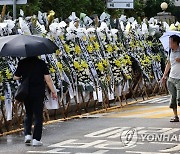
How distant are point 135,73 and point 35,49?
783 cm

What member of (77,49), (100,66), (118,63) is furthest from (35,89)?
(118,63)

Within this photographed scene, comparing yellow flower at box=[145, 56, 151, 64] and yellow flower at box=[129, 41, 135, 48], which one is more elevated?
yellow flower at box=[129, 41, 135, 48]

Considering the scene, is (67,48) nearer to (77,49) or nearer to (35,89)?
(77,49)

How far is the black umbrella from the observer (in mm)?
10125

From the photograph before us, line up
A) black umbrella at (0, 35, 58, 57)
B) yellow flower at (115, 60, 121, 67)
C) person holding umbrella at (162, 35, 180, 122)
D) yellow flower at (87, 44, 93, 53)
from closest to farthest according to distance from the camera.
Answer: black umbrella at (0, 35, 58, 57) → person holding umbrella at (162, 35, 180, 122) → yellow flower at (87, 44, 93, 53) → yellow flower at (115, 60, 121, 67)

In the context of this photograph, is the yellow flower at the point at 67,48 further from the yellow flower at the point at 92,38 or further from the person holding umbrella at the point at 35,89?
the person holding umbrella at the point at 35,89

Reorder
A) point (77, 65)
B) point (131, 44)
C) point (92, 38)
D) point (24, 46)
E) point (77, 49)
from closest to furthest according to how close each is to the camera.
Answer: point (24, 46) < point (77, 65) < point (77, 49) < point (92, 38) < point (131, 44)

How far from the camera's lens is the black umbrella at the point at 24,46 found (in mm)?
10125

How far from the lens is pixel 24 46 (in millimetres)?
10219

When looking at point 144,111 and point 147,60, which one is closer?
point 144,111

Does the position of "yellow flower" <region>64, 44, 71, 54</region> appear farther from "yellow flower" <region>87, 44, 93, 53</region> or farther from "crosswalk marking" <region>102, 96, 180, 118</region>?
"crosswalk marking" <region>102, 96, 180, 118</region>

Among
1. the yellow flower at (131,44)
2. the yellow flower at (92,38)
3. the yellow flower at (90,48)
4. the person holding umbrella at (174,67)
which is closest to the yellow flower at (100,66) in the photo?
the yellow flower at (90,48)

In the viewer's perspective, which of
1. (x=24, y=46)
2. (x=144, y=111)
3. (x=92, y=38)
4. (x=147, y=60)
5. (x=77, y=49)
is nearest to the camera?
(x=24, y=46)

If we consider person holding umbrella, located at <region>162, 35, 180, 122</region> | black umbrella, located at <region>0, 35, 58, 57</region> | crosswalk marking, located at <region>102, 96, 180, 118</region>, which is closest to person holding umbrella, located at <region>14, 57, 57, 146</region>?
black umbrella, located at <region>0, 35, 58, 57</region>
